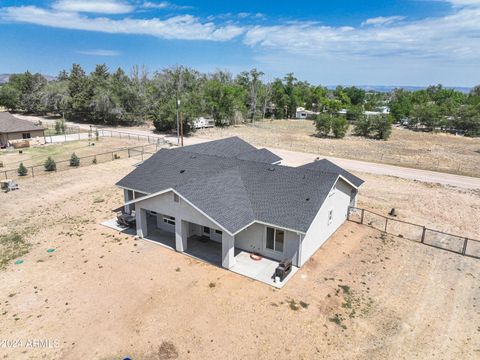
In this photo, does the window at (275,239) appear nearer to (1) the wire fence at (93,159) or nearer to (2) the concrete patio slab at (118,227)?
(2) the concrete patio slab at (118,227)

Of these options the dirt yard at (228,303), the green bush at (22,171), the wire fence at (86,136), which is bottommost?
the dirt yard at (228,303)

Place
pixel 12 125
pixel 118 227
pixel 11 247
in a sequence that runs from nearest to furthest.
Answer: pixel 11 247 < pixel 118 227 < pixel 12 125

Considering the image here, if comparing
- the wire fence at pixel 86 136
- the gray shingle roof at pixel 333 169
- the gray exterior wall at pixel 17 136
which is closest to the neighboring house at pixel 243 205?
the gray shingle roof at pixel 333 169

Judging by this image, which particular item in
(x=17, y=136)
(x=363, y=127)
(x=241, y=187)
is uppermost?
(x=363, y=127)

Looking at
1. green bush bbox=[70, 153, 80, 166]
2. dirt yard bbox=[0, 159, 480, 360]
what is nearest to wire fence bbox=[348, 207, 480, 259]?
dirt yard bbox=[0, 159, 480, 360]

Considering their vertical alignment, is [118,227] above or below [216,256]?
above

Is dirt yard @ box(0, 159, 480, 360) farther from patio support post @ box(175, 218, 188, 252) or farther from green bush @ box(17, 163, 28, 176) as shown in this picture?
green bush @ box(17, 163, 28, 176)

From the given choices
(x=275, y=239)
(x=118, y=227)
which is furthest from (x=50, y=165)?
(x=275, y=239)

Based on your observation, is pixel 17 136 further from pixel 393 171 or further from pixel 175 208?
pixel 393 171
